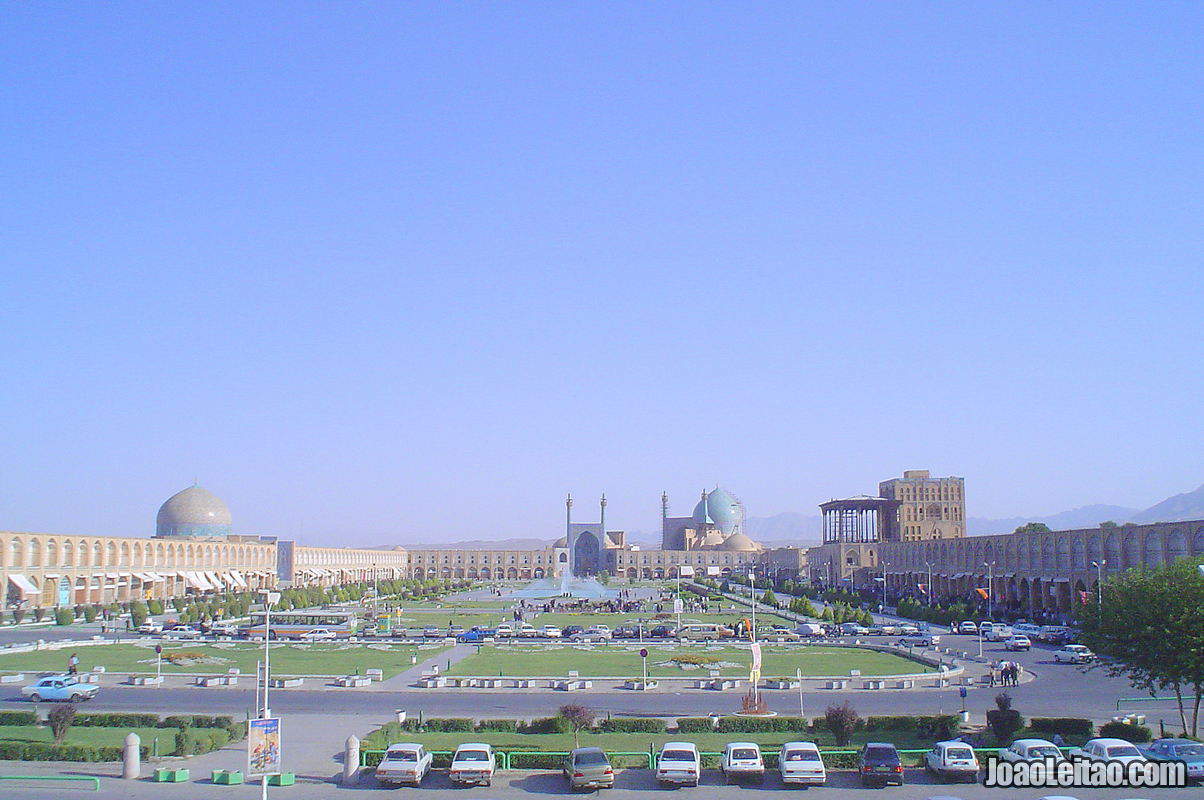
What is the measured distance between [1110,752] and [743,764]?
7777 millimetres

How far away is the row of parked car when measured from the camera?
70.6 feet

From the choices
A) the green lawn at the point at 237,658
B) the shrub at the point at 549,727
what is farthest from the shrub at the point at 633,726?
the green lawn at the point at 237,658

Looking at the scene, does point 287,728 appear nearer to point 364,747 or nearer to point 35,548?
point 364,747

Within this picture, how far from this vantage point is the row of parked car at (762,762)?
21516mm

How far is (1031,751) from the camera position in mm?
22219

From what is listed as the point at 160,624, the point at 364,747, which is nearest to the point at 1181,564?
the point at 364,747

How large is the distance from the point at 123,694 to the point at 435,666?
40.3 feet

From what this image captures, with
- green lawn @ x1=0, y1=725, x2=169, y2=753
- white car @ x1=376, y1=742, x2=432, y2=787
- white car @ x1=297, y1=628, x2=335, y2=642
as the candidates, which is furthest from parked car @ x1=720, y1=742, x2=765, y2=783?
white car @ x1=297, y1=628, x2=335, y2=642

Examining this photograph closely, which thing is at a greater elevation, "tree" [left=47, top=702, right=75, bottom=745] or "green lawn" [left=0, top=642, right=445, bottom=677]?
"tree" [left=47, top=702, right=75, bottom=745]

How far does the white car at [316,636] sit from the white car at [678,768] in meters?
38.7

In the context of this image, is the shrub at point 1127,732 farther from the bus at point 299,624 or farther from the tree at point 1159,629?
the bus at point 299,624

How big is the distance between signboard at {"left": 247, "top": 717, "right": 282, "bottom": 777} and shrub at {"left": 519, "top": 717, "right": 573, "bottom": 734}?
843cm

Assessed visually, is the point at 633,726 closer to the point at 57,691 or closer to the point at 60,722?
the point at 60,722

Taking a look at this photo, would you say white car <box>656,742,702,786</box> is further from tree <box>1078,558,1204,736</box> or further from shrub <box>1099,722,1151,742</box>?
tree <box>1078,558,1204,736</box>
